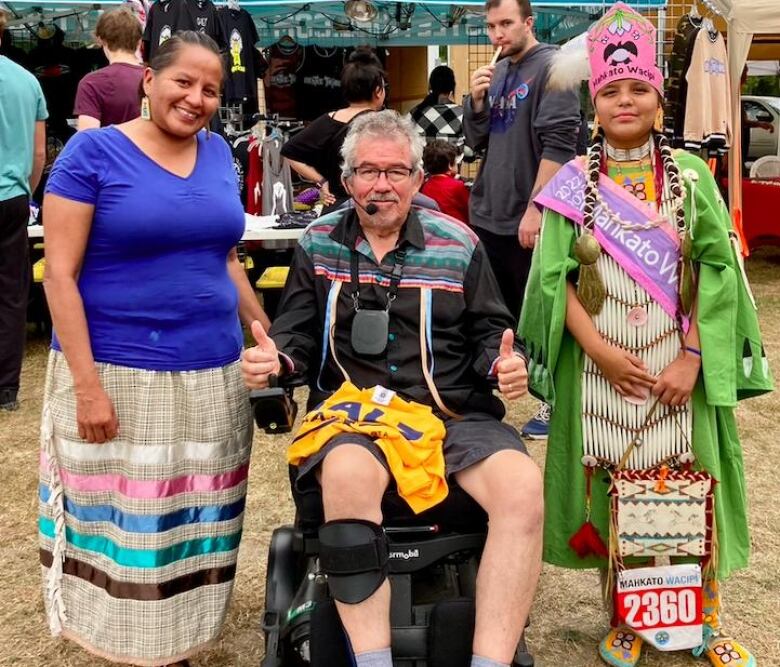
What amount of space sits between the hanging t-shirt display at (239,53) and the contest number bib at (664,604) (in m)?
5.45

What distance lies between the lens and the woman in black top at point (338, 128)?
4.14 m

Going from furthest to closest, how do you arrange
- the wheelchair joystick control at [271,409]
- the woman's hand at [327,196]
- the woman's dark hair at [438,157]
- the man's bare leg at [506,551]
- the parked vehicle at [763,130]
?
the parked vehicle at [763,130] < the woman's dark hair at [438,157] < the woman's hand at [327,196] < the wheelchair joystick control at [271,409] < the man's bare leg at [506,551]

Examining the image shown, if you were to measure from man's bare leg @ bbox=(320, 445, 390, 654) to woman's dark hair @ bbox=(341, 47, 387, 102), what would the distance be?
93.9 inches

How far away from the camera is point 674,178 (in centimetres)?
234

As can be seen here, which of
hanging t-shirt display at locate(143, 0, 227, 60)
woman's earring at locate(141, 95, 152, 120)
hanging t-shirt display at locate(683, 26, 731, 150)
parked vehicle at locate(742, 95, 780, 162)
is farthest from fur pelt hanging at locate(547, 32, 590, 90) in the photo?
parked vehicle at locate(742, 95, 780, 162)

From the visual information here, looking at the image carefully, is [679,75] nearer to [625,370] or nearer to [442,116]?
Result: [442,116]

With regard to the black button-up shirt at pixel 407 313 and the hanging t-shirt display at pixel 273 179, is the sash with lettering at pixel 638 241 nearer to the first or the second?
the black button-up shirt at pixel 407 313

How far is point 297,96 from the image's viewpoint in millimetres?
11617

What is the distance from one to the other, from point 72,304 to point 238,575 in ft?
4.46

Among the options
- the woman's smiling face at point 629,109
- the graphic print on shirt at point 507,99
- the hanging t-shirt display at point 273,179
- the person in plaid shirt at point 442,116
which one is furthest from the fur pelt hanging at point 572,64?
the hanging t-shirt display at point 273,179

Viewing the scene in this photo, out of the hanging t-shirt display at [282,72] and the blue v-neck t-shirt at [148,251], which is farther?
the hanging t-shirt display at [282,72]

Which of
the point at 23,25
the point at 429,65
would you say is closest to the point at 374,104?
the point at 23,25

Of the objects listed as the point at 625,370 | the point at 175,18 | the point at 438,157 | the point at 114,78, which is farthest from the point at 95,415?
the point at 175,18

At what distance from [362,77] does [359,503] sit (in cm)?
253
